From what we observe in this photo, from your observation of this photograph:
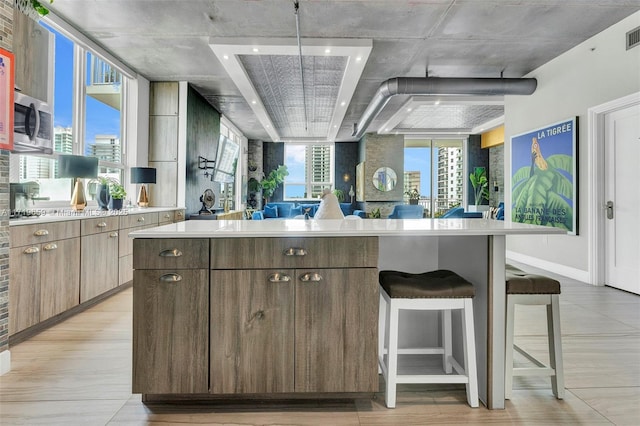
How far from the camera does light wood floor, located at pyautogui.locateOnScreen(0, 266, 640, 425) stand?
175 cm

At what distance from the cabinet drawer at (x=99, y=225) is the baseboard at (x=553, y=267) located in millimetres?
5478

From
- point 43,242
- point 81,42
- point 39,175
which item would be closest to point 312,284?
point 43,242

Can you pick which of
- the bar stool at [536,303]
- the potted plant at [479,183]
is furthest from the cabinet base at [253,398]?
the potted plant at [479,183]

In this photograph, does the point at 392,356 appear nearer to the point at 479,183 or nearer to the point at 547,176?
the point at 547,176


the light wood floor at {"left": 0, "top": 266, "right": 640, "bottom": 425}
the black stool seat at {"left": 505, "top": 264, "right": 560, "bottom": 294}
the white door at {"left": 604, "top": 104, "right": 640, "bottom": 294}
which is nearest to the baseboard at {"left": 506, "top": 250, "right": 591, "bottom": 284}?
the white door at {"left": 604, "top": 104, "right": 640, "bottom": 294}

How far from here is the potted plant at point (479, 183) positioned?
35.4ft

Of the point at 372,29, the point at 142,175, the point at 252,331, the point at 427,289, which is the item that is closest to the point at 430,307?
the point at 427,289

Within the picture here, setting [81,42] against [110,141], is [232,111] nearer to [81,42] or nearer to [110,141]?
[110,141]

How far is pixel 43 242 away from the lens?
2.80 metres

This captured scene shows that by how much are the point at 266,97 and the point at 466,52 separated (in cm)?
350

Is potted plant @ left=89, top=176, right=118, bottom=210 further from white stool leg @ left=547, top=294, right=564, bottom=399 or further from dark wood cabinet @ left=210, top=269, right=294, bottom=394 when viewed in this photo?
white stool leg @ left=547, top=294, right=564, bottom=399

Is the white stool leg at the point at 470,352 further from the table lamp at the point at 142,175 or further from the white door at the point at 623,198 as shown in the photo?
the table lamp at the point at 142,175

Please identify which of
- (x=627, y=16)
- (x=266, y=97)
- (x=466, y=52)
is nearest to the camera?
(x=627, y=16)

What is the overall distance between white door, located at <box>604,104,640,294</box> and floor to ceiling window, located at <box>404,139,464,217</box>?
6.83 metres
